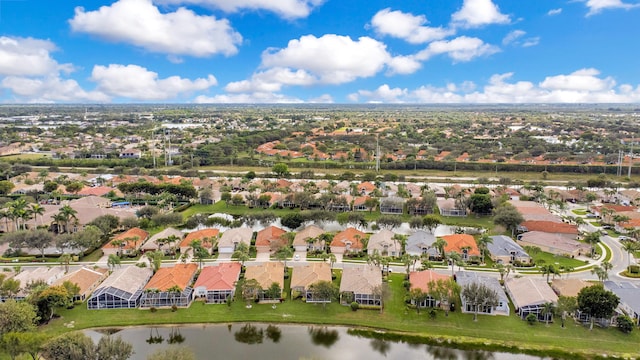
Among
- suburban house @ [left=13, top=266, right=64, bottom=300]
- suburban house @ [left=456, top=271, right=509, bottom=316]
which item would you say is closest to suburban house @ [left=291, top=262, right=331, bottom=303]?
suburban house @ [left=456, top=271, right=509, bottom=316]

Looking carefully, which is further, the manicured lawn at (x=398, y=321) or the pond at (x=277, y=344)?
the manicured lawn at (x=398, y=321)

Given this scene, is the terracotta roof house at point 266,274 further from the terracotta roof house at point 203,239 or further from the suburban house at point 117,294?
the suburban house at point 117,294

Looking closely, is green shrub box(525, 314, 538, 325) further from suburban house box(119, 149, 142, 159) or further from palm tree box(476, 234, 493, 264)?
suburban house box(119, 149, 142, 159)

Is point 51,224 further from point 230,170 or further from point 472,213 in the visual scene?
point 472,213

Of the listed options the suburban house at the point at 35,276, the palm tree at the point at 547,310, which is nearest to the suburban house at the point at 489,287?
the palm tree at the point at 547,310

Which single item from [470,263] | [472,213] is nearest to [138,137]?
[472,213]
